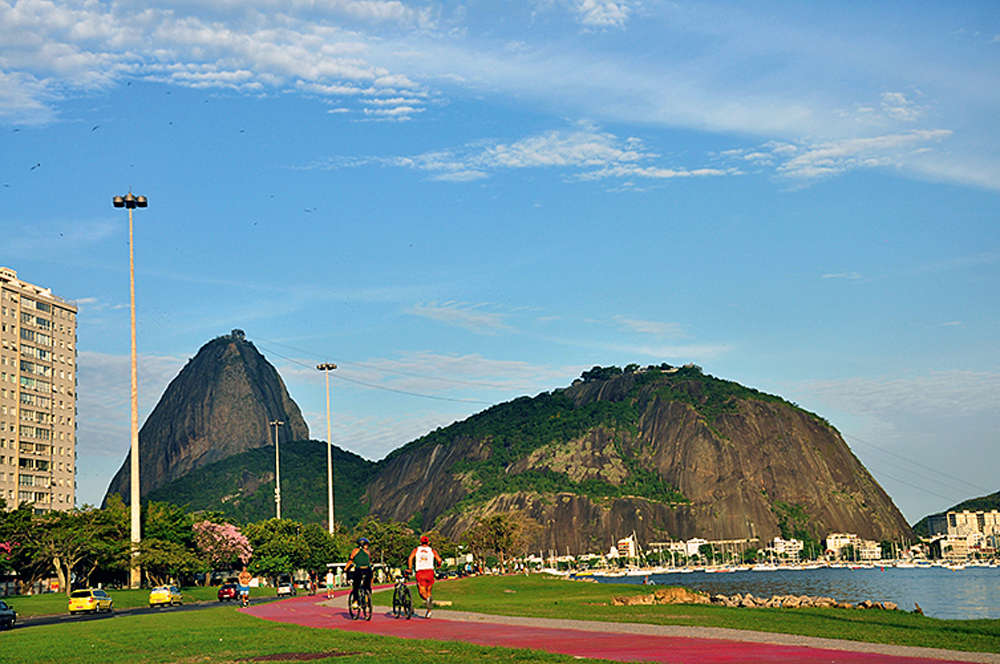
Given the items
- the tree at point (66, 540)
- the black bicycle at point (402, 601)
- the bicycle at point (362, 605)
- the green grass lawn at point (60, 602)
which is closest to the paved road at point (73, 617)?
the green grass lawn at point (60, 602)

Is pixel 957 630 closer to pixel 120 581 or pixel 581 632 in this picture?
pixel 581 632

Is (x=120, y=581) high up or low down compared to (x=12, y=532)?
down

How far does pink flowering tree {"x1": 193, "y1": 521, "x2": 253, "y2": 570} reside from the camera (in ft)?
373

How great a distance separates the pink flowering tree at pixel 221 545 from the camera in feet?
373

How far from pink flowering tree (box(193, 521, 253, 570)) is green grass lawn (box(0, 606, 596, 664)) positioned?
295ft

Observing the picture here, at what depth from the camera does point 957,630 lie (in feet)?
77.6

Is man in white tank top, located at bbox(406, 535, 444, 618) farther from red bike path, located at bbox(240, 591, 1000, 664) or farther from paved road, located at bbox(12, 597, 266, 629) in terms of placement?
paved road, located at bbox(12, 597, 266, 629)

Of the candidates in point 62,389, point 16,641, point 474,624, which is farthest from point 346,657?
point 62,389

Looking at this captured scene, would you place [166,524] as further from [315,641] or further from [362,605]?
[315,641]

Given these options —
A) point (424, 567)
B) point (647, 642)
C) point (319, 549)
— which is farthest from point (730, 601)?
point (319, 549)

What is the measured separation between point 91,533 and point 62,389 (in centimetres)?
9859

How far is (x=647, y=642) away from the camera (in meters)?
18.5

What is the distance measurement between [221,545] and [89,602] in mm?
63310

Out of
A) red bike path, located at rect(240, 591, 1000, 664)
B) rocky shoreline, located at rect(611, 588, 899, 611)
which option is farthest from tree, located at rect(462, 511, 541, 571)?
Result: red bike path, located at rect(240, 591, 1000, 664)
